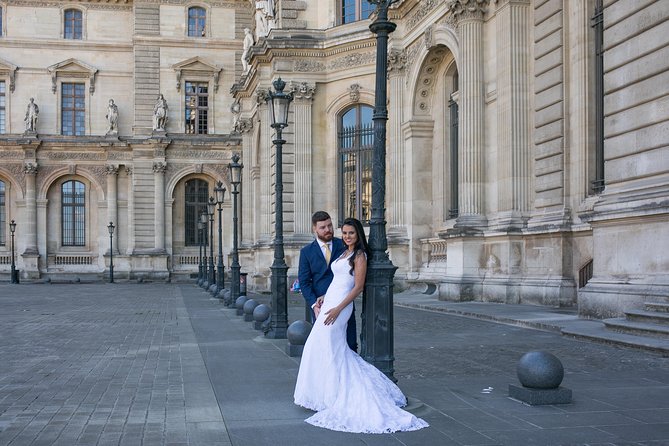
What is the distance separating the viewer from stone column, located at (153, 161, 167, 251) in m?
55.4

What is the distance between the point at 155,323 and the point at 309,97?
657 inches

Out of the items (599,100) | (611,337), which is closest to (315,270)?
(611,337)

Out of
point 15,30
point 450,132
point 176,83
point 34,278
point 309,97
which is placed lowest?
point 34,278

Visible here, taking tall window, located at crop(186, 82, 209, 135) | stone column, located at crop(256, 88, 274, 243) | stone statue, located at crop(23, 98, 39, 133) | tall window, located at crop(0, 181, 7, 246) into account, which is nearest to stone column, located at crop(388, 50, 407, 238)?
stone column, located at crop(256, 88, 274, 243)

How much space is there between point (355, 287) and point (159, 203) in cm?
4894

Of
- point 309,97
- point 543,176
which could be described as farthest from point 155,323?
point 309,97

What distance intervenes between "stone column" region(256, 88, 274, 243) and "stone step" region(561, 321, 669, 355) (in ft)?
77.3

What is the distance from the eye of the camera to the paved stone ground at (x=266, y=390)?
285 inches

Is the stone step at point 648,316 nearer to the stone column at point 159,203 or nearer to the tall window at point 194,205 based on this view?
the stone column at point 159,203

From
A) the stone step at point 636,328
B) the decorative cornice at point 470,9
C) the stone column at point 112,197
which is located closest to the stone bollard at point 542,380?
the stone step at point 636,328

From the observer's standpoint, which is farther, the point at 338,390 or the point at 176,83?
the point at 176,83

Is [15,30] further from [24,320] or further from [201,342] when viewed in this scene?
[201,342]

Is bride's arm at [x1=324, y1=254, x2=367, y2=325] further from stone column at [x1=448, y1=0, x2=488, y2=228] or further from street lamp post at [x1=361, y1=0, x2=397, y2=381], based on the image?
stone column at [x1=448, y1=0, x2=488, y2=228]

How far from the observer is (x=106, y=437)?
723 centimetres
